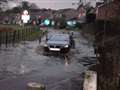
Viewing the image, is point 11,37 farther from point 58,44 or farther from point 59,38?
point 58,44

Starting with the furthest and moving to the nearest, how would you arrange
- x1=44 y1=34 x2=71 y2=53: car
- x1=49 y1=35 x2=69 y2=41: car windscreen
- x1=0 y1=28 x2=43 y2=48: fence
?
x1=0 y1=28 x2=43 y2=48: fence, x1=49 y1=35 x2=69 y2=41: car windscreen, x1=44 y1=34 x2=71 y2=53: car

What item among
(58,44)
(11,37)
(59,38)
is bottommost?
(11,37)

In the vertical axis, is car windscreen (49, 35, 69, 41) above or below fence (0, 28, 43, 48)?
above

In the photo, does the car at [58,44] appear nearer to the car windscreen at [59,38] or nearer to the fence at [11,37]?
the car windscreen at [59,38]

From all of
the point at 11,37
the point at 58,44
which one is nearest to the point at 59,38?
the point at 58,44

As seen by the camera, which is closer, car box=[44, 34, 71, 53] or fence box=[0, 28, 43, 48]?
car box=[44, 34, 71, 53]

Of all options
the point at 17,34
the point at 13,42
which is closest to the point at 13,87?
the point at 13,42

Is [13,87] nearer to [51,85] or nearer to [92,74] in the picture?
[51,85]

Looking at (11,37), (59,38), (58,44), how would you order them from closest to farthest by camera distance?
1. (58,44)
2. (59,38)
3. (11,37)

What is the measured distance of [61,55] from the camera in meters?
24.6

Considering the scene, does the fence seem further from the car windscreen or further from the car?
the car

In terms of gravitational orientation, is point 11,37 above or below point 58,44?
below

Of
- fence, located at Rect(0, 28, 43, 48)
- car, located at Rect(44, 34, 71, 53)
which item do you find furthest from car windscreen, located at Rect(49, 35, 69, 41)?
fence, located at Rect(0, 28, 43, 48)

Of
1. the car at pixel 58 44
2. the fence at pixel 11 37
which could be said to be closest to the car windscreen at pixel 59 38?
the car at pixel 58 44
